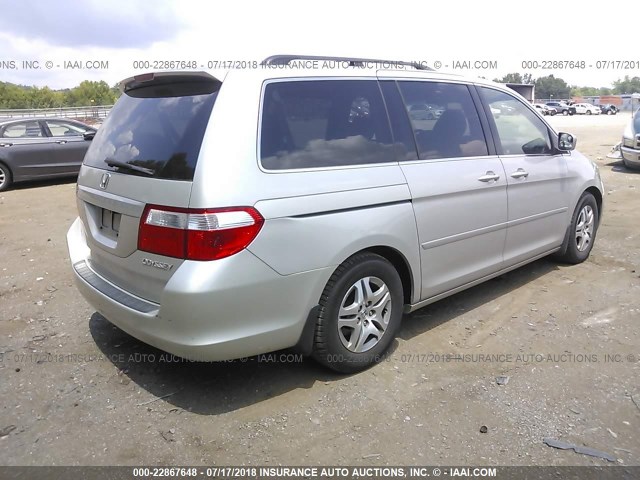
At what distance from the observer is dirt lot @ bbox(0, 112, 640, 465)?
2.64m

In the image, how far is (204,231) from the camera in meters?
2.57

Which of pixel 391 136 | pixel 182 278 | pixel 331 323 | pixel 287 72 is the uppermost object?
pixel 287 72

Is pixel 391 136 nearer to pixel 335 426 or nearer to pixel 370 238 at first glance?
pixel 370 238

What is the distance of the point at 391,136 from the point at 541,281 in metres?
2.54

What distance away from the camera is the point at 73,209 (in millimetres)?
8484

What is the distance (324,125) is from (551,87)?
11237 centimetres

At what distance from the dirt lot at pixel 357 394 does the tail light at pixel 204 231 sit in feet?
3.26

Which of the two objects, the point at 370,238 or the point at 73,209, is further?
the point at 73,209

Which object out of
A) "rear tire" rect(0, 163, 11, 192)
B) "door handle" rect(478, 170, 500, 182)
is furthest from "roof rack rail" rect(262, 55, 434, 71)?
"rear tire" rect(0, 163, 11, 192)

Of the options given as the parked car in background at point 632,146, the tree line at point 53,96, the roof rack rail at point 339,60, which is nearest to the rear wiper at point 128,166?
the roof rack rail at point 339,60

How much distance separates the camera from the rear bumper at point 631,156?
11.6m

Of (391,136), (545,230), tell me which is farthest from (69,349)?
(545,230)

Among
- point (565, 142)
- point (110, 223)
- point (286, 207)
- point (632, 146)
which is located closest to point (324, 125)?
point (286, 207)

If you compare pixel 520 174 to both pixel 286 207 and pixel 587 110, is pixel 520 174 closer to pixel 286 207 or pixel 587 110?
pixel 286 207
